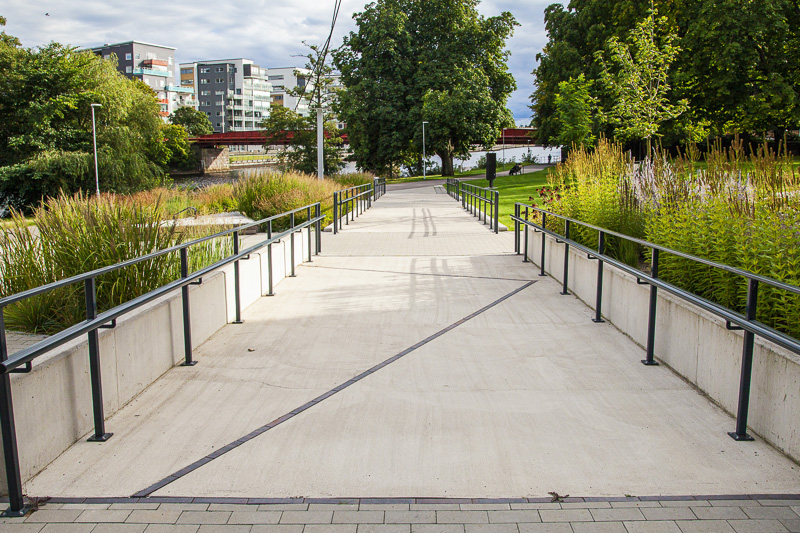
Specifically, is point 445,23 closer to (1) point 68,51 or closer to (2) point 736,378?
(1) point 68,51

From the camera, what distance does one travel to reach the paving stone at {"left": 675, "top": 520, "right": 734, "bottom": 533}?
9.22 ft

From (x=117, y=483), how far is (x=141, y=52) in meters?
152

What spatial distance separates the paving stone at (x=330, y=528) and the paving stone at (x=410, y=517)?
0.16m

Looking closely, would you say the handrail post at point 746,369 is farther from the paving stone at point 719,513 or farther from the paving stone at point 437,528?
the paving stone at point 437,528

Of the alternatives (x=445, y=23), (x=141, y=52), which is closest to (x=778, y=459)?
(x=445, y=23)

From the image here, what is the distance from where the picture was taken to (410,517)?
116 inches

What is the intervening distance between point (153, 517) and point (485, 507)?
1.48 metres

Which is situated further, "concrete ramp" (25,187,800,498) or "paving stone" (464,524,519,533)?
"concrete ramp" (25,187,800,498)

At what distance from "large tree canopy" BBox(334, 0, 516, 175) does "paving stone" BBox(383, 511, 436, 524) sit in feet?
163

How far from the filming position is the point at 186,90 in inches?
5674

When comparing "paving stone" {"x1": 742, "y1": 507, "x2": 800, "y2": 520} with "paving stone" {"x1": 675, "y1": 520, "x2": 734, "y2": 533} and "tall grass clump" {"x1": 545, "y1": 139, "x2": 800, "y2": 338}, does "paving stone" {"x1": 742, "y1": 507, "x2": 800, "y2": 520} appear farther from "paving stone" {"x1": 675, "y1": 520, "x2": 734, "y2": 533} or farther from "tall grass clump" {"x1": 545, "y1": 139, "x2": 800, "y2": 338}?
"tall grass clump" {"x1": 545, "y1": 139, "x2": 800, "y2": 338}

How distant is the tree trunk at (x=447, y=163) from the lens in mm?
58484

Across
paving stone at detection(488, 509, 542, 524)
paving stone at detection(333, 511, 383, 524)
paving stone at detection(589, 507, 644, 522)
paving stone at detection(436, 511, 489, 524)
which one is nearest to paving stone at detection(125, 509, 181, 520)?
paving stone at detection(333, 511, 383, 524)

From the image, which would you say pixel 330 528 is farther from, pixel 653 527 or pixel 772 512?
pixel 772 512
